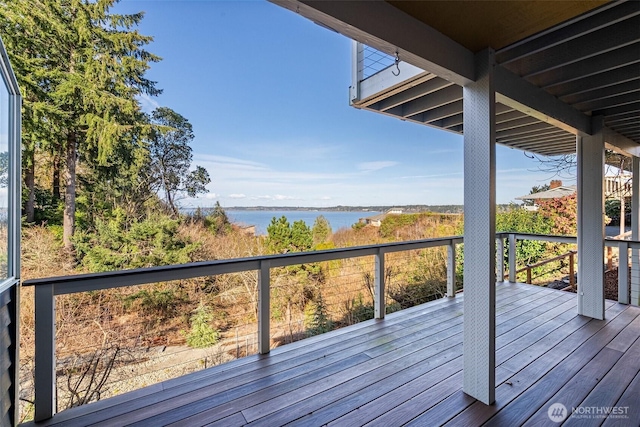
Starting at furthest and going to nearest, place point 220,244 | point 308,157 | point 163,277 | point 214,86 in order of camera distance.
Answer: point 308,157
point 214,86
point 220,244
point 163,277

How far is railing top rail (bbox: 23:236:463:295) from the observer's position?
180 centimetres

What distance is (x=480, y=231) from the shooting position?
185cm

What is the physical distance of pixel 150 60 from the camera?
7.34 metres

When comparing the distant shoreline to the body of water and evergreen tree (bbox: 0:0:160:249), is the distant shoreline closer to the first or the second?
the body of water

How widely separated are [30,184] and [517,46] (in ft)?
27.1

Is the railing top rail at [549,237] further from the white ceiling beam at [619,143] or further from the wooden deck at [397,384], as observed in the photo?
the wooden deck at [397,384]

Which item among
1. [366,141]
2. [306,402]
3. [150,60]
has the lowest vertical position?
[306,402]

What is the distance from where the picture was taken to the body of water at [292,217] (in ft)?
26.3

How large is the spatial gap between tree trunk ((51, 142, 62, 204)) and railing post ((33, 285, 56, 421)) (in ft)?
19.9

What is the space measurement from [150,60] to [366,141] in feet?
24.7

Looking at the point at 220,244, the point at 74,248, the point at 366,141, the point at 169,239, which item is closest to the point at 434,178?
the point at 366,141

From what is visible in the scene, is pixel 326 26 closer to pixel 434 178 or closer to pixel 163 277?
pixel 163 277

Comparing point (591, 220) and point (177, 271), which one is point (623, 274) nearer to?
point (591, 220)

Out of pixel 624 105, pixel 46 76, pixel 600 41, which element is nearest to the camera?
pixel 600 41
